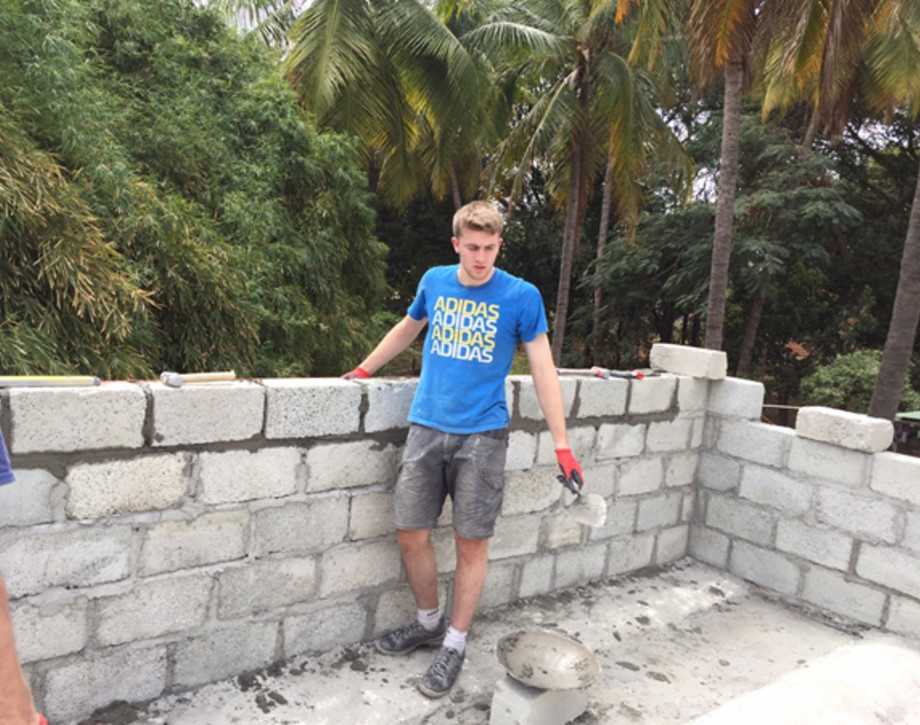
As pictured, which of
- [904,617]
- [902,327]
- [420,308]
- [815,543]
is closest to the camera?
[420,308]

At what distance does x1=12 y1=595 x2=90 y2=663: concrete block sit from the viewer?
236 centimetres

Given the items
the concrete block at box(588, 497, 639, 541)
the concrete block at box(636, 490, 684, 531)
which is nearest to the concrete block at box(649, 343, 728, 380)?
the concrete block at box(636, 490, 684, 531)

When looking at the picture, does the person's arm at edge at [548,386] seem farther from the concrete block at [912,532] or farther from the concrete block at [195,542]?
the concrete block at [912,532]

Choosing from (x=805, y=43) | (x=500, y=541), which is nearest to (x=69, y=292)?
(x=500, y=541)

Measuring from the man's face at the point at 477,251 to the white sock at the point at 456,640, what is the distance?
1.53 meters

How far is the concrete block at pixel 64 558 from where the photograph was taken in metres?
2.32

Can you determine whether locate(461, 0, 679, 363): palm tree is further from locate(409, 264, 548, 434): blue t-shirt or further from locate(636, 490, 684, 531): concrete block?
locate(409, 264, 548, 434): blue t-shirt

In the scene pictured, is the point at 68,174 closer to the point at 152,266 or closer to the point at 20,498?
the point at 152,266

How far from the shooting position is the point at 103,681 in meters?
2.55

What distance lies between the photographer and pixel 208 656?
9.14 feet

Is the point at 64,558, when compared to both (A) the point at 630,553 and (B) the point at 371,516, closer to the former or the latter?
(B) the point at 371,516

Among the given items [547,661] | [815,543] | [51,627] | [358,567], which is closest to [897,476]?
[815,543]

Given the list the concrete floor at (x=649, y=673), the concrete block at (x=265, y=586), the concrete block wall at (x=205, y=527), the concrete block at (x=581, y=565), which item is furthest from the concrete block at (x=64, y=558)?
the concrete block at (x=581, y=565)

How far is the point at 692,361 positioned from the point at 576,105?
998 cm
